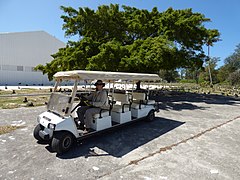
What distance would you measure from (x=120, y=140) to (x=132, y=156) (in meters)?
1.00

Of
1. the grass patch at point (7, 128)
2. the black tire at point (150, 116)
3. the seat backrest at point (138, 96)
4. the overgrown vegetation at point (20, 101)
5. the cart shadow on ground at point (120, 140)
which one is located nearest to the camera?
the cart shadow on ground at point (120, 140)

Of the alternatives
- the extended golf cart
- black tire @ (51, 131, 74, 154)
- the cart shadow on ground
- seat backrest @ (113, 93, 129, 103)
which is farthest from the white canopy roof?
the cart shadow on ground

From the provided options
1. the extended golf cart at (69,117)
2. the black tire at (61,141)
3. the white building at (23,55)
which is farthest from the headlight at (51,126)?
the white building at (23,55)

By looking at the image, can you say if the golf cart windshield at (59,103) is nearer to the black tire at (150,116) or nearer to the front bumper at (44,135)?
the front bumper at (44,135)

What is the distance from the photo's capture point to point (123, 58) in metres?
10.4

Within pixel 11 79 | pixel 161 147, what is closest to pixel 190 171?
pixel 161 147

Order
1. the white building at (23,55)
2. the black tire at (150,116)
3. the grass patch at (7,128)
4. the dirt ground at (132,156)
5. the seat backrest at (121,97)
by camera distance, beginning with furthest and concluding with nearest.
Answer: the white building at (23,55)
the black tire at (150,116)
the seat backrest at (121,97)
the grass patch at (7,128)
the dirt ground at (132,156)

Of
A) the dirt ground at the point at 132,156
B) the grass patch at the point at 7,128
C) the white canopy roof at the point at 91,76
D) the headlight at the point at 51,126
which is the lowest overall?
the dirt ground at the point at 132,156

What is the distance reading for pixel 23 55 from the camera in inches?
1172

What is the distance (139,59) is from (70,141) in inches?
283

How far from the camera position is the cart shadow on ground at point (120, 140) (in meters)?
4.00

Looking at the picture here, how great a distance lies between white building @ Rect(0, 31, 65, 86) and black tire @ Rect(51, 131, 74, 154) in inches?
1176

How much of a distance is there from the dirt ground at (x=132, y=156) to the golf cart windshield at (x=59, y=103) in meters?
0.95

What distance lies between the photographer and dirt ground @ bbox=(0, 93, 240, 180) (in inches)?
125
